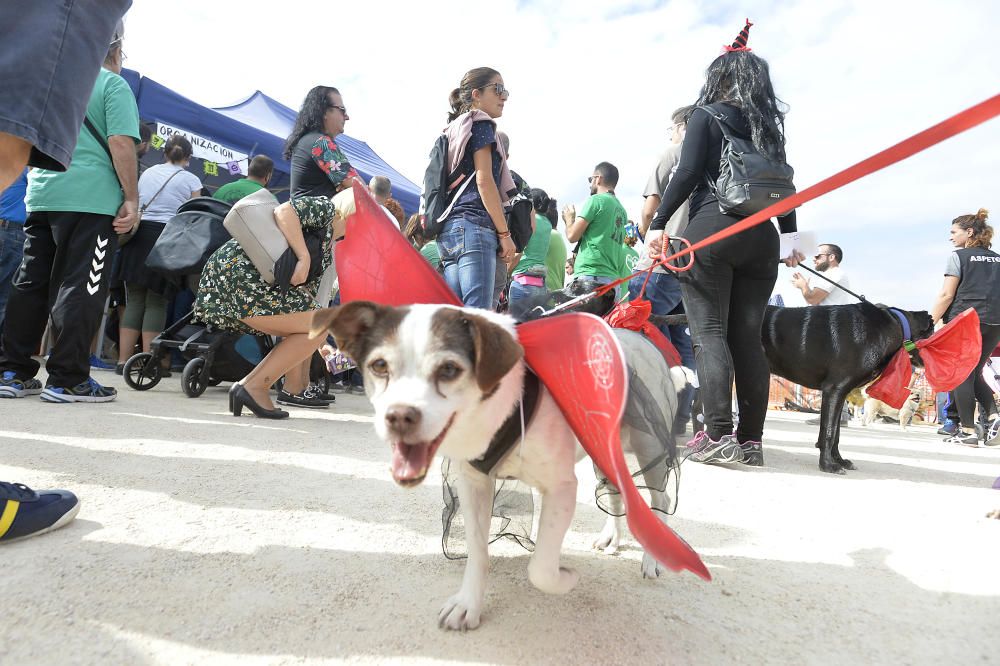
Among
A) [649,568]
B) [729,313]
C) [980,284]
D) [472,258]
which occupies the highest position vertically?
[980,284]

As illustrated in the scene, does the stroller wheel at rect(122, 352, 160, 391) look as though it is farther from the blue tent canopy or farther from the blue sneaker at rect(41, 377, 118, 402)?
the blue tent canopy

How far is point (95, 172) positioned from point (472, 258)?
109 inches

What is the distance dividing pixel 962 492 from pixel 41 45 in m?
4.79

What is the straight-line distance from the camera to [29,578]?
5.06 feet

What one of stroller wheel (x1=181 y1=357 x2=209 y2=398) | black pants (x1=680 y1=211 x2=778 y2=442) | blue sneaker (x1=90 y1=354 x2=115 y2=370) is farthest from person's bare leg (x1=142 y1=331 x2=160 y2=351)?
black pants (x1=680 y1=211 x2=778 y2=442)

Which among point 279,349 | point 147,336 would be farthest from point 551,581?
point 147,336

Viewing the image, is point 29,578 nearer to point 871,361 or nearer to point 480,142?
point 480,142

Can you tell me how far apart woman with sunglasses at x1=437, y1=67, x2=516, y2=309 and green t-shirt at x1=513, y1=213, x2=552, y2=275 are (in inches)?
86.5

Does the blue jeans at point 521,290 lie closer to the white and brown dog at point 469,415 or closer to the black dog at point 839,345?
the black dog at point 839,345

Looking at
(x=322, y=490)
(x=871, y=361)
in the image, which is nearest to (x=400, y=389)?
(x=322, y=490)

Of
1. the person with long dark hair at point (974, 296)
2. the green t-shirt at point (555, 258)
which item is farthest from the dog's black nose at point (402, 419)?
the person with long dark hair at point (974, 296)

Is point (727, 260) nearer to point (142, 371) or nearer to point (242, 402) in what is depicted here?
point (242, 402)

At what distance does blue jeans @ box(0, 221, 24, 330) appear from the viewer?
5.51 metres

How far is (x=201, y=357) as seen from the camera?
16.5 ft
